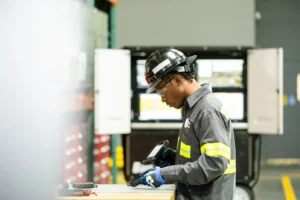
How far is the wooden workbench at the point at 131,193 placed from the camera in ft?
10.2

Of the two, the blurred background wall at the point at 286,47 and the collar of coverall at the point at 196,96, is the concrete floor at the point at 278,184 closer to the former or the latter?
the blurred background wall at the point at 286,47

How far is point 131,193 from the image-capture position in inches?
128

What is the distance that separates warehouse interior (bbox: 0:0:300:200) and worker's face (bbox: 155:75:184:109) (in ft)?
1.61

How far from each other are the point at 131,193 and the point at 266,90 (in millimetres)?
4542

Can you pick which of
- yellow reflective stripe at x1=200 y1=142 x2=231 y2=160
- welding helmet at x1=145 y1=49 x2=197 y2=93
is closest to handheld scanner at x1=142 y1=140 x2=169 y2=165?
welding helmet at x1=145 y1=49 x2=197 y2=93

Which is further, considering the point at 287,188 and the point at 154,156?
the point at 287,188

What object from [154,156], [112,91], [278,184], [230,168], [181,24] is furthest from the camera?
[181,24]

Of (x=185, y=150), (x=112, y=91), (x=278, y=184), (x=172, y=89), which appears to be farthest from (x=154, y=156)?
(x=278, y=184)

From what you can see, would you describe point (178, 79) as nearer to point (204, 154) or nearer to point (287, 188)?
point (204, 154)

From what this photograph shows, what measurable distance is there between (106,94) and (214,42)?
5311 millimetres

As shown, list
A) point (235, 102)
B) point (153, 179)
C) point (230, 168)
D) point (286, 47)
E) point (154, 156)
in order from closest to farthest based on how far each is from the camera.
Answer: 1. point (153, 179)
2. point (230, 168)
3. point (154, 156)
4. point (235, 102)
5. point (286, 47)

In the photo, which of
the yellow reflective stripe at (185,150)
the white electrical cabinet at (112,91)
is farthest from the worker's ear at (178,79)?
the white electrical cabinet at (112,91)

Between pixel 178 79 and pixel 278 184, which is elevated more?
pixel 178 79

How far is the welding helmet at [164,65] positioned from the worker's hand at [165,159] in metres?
0.48
